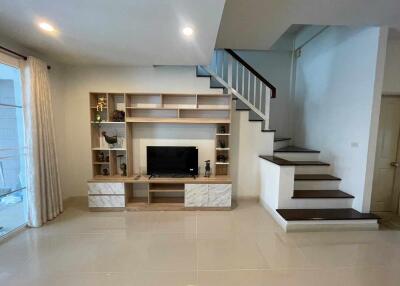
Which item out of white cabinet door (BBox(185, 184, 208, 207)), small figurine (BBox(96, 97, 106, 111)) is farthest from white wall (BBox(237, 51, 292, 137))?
small figurine (BBox(96, 97, 106, 111))

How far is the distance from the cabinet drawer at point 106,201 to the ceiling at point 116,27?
2.39 m

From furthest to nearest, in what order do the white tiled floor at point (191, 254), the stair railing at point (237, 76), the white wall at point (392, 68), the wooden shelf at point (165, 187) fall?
the stair railing at point (237, 76) → the wooden shelf at point (165, 187) → the white wall at point (392, 68) → the white tiled floor at point (191, 254)

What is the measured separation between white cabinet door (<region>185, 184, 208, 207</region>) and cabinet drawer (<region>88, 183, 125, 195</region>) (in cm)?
114

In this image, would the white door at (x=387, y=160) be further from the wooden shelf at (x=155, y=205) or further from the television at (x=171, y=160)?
the wooden shelf at (x=155, y=205)

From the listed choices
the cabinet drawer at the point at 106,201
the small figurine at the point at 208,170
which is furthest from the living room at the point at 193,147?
the small figurine at the point at 208,170

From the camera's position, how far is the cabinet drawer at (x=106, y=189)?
3.62m

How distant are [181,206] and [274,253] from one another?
70.1 inches

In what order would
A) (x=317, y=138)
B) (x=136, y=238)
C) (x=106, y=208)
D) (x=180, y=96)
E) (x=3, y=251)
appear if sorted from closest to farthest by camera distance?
1. (x=3, y=251)
2. (x=136, y=238)
3. (x=106, y=208)
4. (x=180, y=96)
5. (x=317, y=138)

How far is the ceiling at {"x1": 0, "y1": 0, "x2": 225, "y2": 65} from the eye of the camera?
1964 mm

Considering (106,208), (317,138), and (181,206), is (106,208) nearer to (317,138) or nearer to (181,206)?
(181,206)

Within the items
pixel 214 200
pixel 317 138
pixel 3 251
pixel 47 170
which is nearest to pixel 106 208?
pixel 47 170

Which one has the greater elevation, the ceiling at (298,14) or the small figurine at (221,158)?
the ceiling at (298,14)

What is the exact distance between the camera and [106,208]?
12.1ft

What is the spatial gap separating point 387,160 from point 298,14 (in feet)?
9.71
